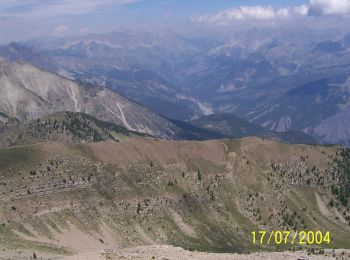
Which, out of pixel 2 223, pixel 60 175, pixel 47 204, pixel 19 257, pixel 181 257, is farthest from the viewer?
pixel 60 175

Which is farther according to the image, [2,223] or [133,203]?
[133,203]

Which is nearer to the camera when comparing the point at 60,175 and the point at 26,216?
the point at 26,216

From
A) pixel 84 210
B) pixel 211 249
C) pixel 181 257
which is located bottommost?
pixel 211 249

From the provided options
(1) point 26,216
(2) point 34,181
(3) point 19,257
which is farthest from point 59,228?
(3) point 19,257

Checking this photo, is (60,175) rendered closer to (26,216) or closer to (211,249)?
(26,216)

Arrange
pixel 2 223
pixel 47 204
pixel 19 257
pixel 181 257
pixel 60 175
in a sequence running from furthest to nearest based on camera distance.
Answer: pixel 60 175 → pixel 47 204 → pixel 2 223 → pixel 19 257 → pixel 181 257

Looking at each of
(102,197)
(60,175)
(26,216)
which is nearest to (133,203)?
(102,197)

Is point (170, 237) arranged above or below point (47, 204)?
below

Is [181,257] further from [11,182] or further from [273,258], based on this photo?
[11,182]

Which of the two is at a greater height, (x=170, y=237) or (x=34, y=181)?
(x=34, y=181)
